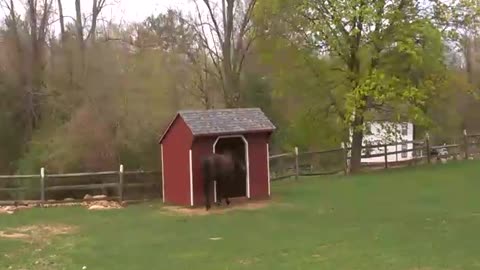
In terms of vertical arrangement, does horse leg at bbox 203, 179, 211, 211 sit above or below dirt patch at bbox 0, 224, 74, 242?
above

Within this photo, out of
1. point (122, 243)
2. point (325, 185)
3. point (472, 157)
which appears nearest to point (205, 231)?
point (122, 243)

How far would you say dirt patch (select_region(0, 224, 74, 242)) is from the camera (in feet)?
42.4

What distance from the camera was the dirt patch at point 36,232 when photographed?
42.4 ft

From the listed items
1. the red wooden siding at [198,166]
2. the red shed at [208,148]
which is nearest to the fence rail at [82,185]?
the red shed at [208,148]

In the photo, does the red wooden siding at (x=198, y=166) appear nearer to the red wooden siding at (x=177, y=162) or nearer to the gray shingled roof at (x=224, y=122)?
the red wooden siding at (x=177, y=162)

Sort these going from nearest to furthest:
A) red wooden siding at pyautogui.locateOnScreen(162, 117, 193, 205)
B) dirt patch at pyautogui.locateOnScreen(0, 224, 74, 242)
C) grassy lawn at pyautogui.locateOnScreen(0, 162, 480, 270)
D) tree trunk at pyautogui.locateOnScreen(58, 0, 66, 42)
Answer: grassy lawn at pyautogui.locateOnScreen(0, 162, 480, 270)
dirt patch at pyautogui.locateOnScreen(0, 224, 74, 242)
red wooden siding at pyautogui.locateOnScreen(162, 117, 193, 205)
tree trunk at pyautogui.locateOnScreen(58, 0, 66, 42)

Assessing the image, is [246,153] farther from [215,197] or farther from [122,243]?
[122,243]

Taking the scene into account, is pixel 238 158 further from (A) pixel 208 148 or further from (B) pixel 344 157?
(B) pixel 344 157

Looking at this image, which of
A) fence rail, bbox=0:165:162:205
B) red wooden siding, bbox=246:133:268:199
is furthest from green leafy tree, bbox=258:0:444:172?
fence rail, bbox=0:165:162:205

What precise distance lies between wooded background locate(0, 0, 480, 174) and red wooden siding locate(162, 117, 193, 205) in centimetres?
267

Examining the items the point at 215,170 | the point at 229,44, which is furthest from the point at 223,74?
the point at 215,170

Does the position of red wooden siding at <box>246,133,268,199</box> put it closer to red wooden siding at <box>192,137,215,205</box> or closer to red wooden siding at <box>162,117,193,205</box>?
red wooden siding at <box>192,137,215,205</box>

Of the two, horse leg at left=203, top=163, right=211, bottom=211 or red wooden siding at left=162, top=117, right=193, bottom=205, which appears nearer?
horse leg at left=203, top=163, right=211, bottom=211

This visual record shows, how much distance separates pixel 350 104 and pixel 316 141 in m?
3.94
